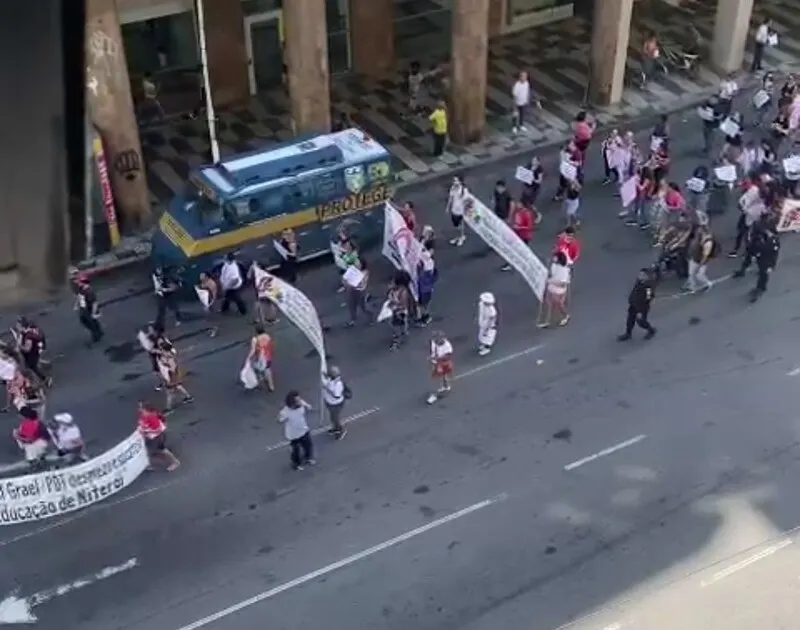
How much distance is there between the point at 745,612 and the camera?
13625 mm

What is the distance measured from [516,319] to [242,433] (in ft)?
17.3

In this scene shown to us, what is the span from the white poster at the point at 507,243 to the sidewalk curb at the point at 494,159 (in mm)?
3011

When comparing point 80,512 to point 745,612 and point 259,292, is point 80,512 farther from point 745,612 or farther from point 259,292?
point 745,612

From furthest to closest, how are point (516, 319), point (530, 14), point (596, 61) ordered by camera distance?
point (530, 14) → point (596, 61) → point (516, 319)

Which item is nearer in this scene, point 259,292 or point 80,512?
point 80,512

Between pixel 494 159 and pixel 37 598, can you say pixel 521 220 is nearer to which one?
pixel 494 159

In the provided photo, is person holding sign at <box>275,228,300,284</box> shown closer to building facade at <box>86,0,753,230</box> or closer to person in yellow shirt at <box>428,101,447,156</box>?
building facade at <box>86,0,753,230</box>

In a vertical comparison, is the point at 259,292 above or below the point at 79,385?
above

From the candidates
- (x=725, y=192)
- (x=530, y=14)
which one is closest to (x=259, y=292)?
(x=725, y=192)

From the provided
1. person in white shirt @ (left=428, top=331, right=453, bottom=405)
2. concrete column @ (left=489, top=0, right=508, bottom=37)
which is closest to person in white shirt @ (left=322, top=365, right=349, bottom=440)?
person in white shirt @ (left=428, top=331, right=453, bottom=405)

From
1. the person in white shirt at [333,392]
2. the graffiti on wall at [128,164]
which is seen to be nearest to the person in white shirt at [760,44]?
the graffiti on wall at [128,164]

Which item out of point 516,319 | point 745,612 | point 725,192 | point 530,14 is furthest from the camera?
point 530,14

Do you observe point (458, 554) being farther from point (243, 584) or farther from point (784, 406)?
point (784, 406)

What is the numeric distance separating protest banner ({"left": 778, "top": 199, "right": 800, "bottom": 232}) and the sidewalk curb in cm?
525
